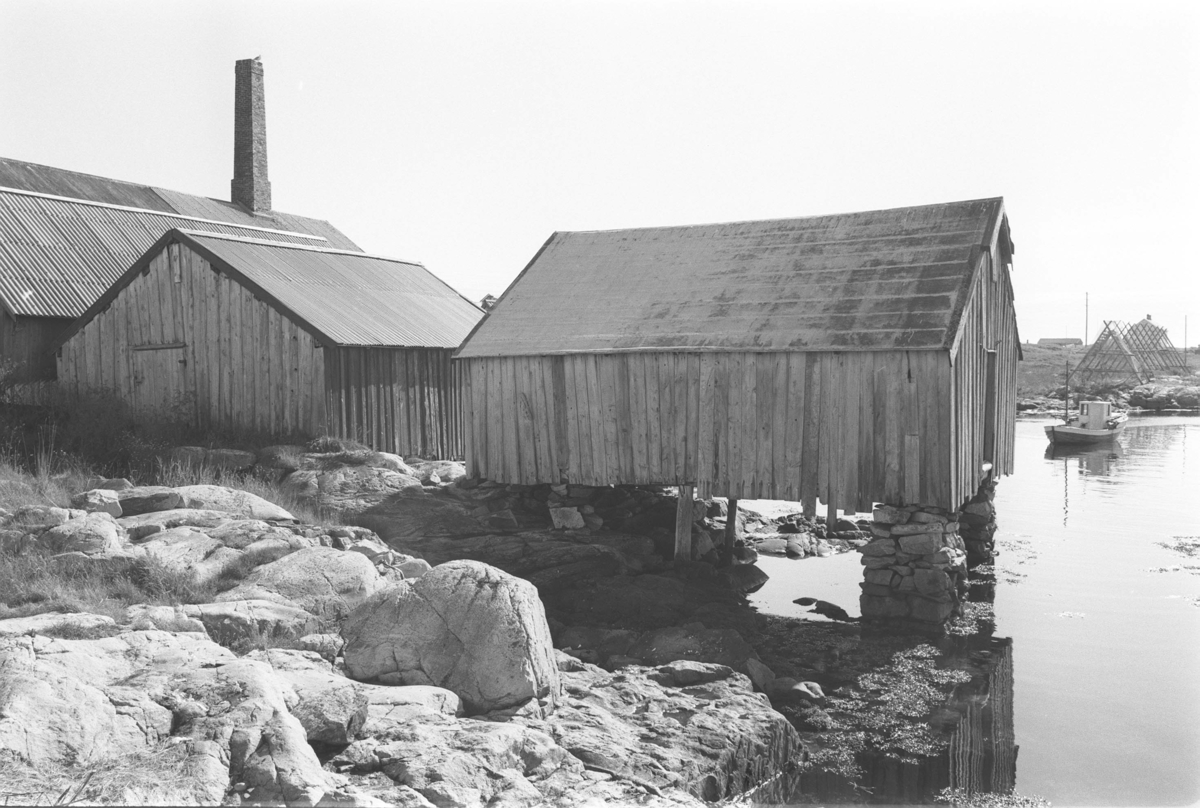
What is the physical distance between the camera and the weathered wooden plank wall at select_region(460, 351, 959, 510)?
15766 millimetres

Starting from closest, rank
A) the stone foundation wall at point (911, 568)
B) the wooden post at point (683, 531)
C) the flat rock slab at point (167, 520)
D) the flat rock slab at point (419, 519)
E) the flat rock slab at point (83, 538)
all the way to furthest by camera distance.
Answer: the flat rock slab at point (83, 538)
the flat rock slab at point (167, 520)
the stone foundation wall at point (911, 568)
the flat rock slab at point (419, 519)
the wooden post at point (683, 531)

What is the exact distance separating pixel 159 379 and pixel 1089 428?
133ft

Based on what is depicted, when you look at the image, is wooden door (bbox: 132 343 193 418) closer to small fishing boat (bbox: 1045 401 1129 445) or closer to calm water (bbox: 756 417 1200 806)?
calm water (bbox: 756 417 1200 806)

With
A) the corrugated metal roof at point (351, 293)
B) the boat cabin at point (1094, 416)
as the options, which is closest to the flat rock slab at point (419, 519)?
the corrugated metal roof at point (351, 293)

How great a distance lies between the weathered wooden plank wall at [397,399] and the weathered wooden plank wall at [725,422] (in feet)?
8.39

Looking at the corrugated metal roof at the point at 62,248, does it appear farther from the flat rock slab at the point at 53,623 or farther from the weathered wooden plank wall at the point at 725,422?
the flat rock slab at the point at 53,623

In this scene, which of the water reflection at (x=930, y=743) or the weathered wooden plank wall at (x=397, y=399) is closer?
the water reflection at (x=930, y=743)

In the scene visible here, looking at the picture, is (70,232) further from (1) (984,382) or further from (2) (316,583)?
(1) (984,382)

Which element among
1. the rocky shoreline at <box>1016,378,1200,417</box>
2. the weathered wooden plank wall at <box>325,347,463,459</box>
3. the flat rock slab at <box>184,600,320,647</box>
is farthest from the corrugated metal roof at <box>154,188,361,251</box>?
the rocky shoreline at <box>1016,378,1200,417</box>

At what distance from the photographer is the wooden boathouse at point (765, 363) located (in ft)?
52.1

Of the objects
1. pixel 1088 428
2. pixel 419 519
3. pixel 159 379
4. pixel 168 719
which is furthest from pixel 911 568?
pixel 1088 428

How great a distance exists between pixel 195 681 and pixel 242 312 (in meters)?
13.9

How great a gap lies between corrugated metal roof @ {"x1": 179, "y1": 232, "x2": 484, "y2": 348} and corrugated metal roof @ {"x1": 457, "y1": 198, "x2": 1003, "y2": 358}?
117 inches

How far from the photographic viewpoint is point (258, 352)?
20.5m
